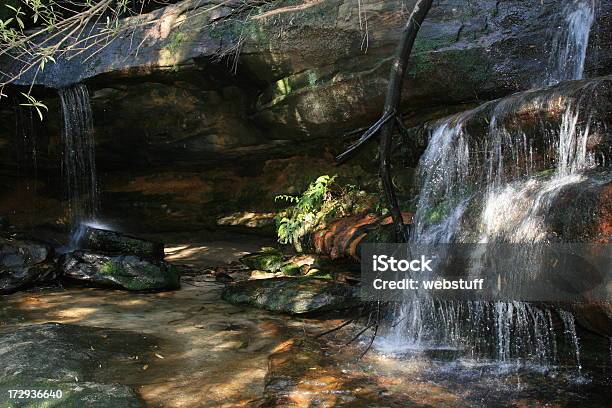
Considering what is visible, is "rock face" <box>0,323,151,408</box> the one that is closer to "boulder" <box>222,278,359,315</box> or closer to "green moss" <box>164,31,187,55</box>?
"boulder" <box>222,278,359,315</box>

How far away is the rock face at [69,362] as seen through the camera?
3.46 metres

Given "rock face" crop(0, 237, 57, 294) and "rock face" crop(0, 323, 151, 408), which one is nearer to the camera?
"rock face" crop(0, 323, 151, 408)

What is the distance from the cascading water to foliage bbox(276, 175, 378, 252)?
2.84m

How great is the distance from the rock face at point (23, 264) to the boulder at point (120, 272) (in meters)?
0.22

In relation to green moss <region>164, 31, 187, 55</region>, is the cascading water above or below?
below

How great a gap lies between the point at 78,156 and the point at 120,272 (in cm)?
402

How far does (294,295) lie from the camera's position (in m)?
6.14

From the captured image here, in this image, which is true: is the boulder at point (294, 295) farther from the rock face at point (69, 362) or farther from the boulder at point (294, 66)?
the boulder at point (294, 66)

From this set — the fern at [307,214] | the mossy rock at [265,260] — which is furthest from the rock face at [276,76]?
the mossy rock at [265,260]

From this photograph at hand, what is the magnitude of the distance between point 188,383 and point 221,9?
21.7 ft

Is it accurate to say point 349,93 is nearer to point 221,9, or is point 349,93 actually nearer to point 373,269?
point 221,9

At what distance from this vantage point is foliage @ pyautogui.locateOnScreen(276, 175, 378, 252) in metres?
8.88

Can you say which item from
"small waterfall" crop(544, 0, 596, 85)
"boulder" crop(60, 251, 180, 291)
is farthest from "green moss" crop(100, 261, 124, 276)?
"small waterfall" crop(544, 0, 596, 85)

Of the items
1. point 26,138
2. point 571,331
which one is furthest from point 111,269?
point 571,331
